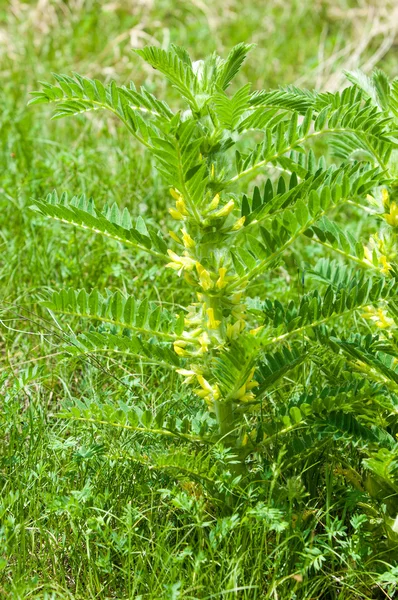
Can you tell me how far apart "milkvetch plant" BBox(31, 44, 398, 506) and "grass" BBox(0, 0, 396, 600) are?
0.17 m

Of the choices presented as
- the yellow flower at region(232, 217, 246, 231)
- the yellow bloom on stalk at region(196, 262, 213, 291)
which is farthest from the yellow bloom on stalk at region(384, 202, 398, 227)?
the yellow bloom on stalk at region(196, 262, 213, 291)

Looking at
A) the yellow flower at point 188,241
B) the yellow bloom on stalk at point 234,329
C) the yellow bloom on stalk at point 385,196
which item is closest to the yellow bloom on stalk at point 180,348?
the yellow bloom on stalk at point 234,329

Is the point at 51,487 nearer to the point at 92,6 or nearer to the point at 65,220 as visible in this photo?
the point at 65,220

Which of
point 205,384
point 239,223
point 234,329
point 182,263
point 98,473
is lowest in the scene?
point 98,473

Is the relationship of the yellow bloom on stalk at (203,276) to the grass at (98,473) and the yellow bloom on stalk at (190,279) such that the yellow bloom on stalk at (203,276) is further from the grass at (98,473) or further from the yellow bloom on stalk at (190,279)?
the grass at (98,473)

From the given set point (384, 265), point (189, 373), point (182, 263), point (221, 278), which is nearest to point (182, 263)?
point (182, 263)

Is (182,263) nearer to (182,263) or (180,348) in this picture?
(182,263)

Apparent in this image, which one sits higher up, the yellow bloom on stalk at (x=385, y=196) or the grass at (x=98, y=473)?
the yellow bloom on stalk at (x=385, y=196)

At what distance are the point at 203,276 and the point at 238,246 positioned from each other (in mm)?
140

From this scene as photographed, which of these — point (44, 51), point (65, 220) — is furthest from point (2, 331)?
point (44, 51)

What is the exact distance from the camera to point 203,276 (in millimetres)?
1849

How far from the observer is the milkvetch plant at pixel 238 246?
72.2 inches

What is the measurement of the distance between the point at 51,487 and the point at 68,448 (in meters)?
0.16

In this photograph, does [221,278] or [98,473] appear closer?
[221,278]
